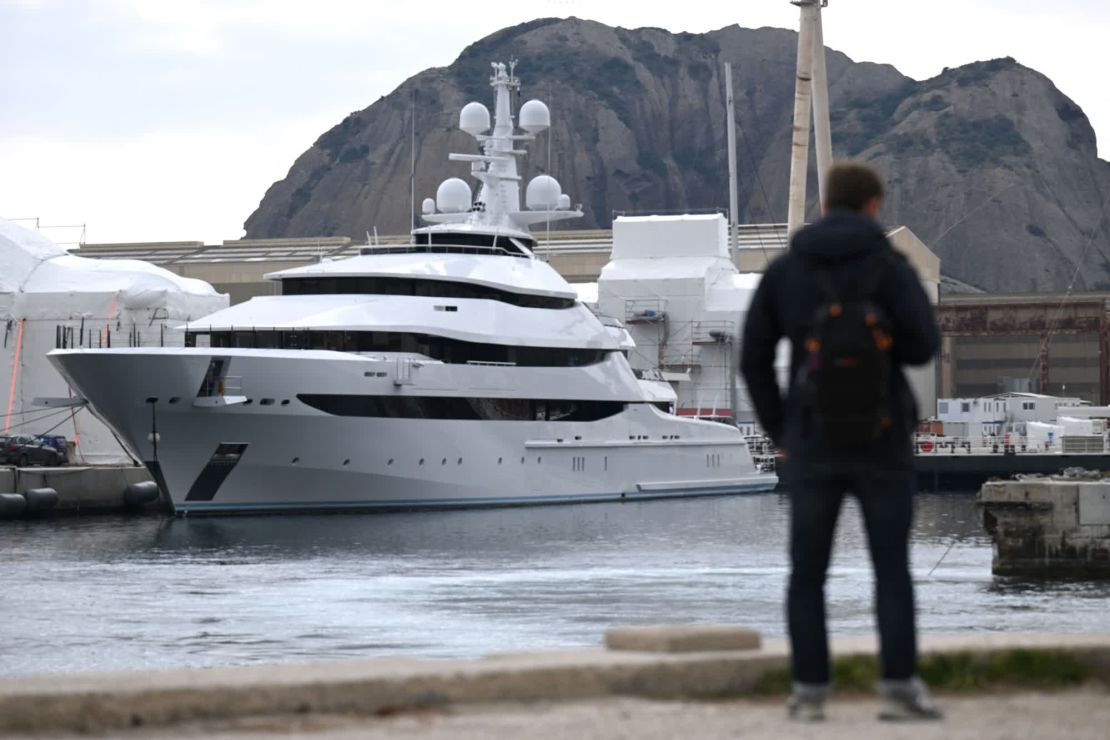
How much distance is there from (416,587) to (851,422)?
18.0m

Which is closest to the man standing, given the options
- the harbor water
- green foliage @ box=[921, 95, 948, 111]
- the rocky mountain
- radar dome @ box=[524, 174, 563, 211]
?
the harbor water

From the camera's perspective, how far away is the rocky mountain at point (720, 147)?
166375 mm

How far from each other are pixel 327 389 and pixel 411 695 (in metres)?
32.1

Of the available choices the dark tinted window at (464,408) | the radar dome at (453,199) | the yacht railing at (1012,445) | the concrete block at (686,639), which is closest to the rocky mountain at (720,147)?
the yacht railing at (1012,445)

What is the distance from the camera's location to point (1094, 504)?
70.0 ft

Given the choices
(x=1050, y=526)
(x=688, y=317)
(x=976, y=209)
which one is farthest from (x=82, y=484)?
(x=976, y=209)

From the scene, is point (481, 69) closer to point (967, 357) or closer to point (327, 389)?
point (967, 357)

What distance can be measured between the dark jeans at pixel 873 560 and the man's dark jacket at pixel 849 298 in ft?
0.23

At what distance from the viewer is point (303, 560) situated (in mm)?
Answer: 27844

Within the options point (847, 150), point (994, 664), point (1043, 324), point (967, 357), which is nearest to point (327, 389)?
point (994, 664)

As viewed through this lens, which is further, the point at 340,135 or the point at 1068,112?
the point at 340,135

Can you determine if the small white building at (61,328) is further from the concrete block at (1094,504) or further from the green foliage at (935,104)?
the green foliage at (935,104)

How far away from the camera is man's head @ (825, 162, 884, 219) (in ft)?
19.3

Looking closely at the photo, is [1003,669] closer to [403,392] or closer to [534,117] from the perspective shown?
[403,392]
